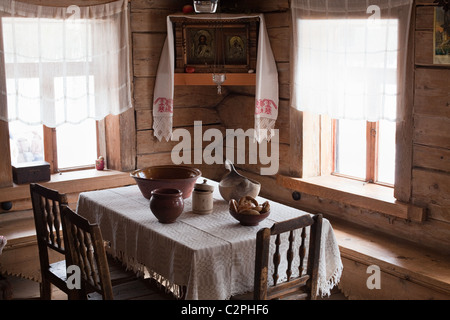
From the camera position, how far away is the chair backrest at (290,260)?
2.96 meters

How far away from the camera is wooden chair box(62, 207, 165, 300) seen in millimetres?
3008

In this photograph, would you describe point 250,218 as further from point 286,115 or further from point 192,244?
point 286,115

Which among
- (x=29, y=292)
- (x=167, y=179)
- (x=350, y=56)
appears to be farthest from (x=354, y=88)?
(x=29, y=292)

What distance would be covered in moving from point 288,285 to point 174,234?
64cm

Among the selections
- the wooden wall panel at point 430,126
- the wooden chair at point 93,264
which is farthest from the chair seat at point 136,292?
the wooden wall panel at point 430,126

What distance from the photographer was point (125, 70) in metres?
5.03

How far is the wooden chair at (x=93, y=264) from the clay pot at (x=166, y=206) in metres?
0.39

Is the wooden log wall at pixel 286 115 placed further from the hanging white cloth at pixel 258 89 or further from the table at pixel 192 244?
the table at pixel 192 244

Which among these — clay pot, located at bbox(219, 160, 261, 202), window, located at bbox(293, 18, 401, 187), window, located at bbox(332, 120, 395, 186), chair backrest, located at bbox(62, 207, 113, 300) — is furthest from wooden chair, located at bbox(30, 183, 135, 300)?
window, located at bbox(332, 120, 395, 186)

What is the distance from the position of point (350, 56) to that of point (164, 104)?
1.61m

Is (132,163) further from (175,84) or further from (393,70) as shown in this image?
(393,70)


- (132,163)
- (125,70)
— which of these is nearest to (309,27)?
(125,70)

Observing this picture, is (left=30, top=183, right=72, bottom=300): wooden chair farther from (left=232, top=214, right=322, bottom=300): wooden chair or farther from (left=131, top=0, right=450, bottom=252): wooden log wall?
(left=131, top=0, right=450, bottom=252): wooden log wall
